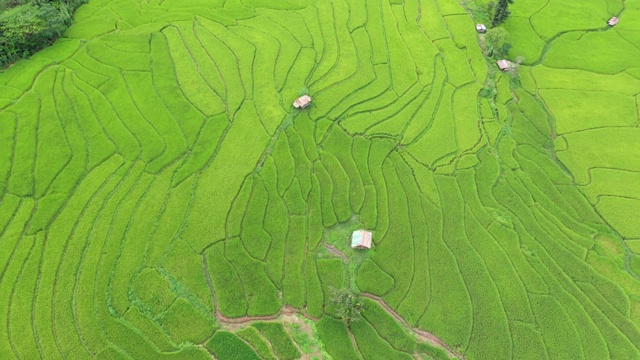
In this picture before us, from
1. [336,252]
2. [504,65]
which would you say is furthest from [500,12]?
[336,252]

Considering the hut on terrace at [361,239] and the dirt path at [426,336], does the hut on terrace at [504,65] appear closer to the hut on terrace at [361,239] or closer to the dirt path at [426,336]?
the hut on terrace at [361,239]

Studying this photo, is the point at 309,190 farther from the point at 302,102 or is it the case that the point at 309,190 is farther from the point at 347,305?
the point at 347,305

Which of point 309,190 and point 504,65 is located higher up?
point 504,65

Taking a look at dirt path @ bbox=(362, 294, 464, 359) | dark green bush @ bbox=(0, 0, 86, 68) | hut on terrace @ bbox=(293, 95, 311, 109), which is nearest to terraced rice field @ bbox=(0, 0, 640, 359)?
dirt path @ bbox=(362, 294, 464, 359)

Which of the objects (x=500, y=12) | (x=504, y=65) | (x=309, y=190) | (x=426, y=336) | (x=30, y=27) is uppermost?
(x=30, y=27)

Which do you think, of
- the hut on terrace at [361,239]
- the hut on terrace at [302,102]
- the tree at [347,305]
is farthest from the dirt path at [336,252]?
the hut on terrace at [302,102]

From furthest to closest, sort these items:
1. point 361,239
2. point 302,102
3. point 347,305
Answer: point 302,102
point 361,239
point 347,305

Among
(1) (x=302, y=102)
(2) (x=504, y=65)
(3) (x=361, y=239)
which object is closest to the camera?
(3) (x=361, y=239)
